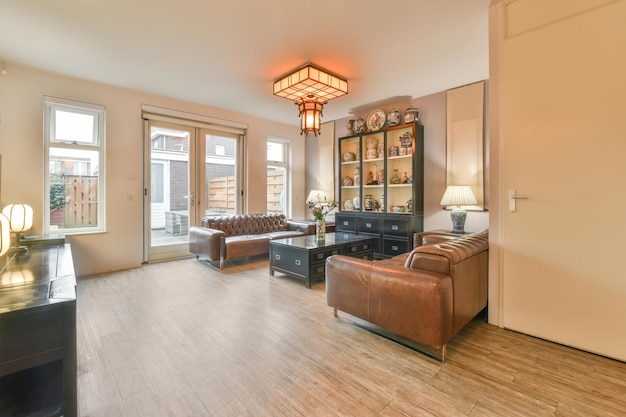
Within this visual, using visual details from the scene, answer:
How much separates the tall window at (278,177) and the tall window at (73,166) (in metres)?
3.10

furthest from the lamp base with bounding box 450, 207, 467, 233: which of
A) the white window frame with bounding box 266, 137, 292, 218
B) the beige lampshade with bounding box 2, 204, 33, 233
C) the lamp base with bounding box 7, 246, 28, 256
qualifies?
the beige lampshade with bounding box 2, 204, 33, 233

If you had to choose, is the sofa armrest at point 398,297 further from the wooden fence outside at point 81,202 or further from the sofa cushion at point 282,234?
the wooden fence outside at point 81,202

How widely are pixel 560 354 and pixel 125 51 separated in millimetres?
5060

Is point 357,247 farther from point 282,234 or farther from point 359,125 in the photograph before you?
point 359,125

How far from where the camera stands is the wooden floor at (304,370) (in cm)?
151

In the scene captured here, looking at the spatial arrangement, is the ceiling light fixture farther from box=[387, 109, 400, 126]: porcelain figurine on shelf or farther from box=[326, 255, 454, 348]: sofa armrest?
box=[326, 255, 454, 348]: sofa armrest

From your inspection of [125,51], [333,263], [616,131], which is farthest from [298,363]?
[125,51]

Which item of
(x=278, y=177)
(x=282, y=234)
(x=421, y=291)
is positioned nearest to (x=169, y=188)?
(x=282, y=234)

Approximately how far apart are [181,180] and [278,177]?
86.8 inches

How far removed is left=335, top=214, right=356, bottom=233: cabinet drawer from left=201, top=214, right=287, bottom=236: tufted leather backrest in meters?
1.11

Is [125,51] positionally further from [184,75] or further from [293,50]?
[293,50]

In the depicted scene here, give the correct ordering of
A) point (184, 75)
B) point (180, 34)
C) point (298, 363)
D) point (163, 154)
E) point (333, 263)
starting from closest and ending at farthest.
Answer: point (298, 363), point (333, 263), point (180, 34), point (184, 75), point (163, 154)

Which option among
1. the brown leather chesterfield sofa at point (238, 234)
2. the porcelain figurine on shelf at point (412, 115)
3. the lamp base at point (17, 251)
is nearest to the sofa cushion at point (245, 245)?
the brown leather chesterfield sofa at point (238, 234)

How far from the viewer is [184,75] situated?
3.82m
